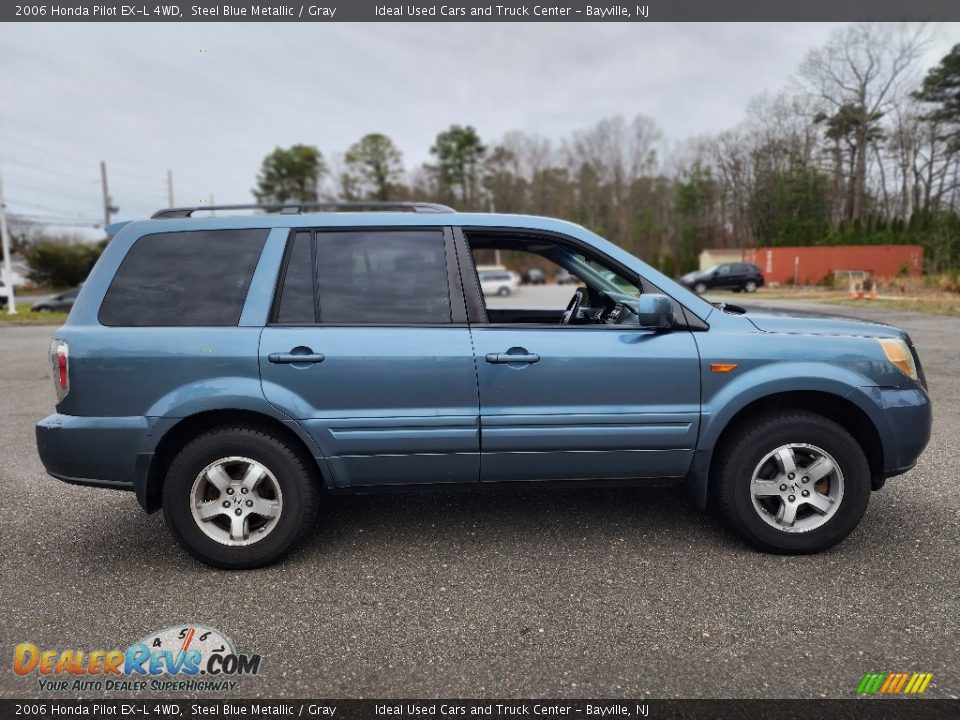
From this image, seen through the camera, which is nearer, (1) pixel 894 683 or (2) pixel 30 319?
(1) pixel 894 683

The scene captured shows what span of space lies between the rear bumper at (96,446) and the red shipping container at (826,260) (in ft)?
114

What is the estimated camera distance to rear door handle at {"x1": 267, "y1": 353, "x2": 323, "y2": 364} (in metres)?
2.88

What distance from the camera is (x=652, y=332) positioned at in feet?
9.94

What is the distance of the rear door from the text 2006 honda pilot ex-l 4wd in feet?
0.03

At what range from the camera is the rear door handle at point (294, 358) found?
2875 millimetres

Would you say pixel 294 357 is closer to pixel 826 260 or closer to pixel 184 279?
pixel 184 279

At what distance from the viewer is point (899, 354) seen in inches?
122

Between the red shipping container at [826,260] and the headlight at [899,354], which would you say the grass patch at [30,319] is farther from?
the red shipping container at [826,260]

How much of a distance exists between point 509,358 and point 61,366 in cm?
222

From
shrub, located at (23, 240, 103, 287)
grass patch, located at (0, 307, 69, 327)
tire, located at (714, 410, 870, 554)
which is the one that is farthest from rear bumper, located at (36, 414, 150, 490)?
shrub, located at (23, 240, 103, 287)

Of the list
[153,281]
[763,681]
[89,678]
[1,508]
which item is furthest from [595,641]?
[1,508]

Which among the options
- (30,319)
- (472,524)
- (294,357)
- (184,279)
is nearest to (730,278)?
(30,319)

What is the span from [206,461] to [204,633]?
2.66 feet

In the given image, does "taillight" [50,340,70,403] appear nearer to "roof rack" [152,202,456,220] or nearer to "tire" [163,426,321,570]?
"tire" [163,426,321,570]
